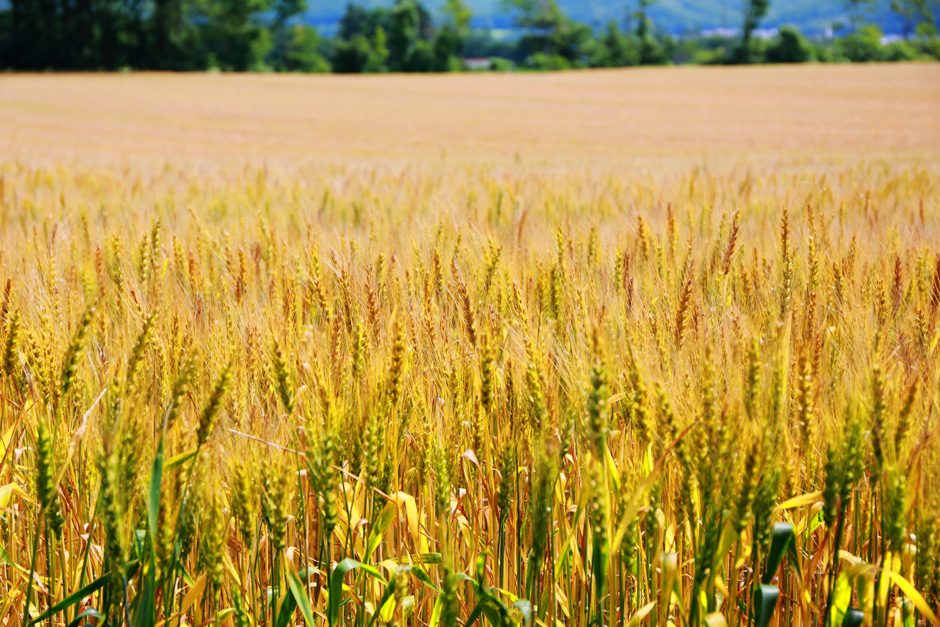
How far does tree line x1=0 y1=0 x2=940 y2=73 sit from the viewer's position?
39.0 m

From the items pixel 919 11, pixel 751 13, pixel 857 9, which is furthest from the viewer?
pixel 857 9

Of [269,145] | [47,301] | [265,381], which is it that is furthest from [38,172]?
[269,145]

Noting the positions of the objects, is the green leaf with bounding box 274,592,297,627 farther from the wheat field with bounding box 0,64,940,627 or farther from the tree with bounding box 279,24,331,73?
the tree with bounding box 279,24,331,73

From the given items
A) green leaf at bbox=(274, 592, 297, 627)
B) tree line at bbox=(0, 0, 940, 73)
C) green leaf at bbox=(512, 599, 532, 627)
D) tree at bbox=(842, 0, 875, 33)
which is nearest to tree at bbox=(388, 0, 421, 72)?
tree line at bbox=(0, 0, 940, 73)

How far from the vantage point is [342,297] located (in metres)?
1.54

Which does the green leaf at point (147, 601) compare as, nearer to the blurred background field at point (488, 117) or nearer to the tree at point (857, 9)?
the blurred background field at point (488, 117)

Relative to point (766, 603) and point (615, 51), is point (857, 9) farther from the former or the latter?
point (766, 603)

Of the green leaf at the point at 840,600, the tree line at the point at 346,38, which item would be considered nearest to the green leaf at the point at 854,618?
the green leaf at the point at 840,600

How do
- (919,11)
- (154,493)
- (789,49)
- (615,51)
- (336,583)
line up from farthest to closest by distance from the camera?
(615,51), (789,49), (919,11), (336,583), (154,493)

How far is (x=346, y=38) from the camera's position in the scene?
71.1m

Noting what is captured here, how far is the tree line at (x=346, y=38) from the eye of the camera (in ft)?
128

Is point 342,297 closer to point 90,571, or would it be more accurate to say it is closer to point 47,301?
point 47,301

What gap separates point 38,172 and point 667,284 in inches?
184

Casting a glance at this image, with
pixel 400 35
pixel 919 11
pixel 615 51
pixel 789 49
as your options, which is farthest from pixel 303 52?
pixel 919 11
